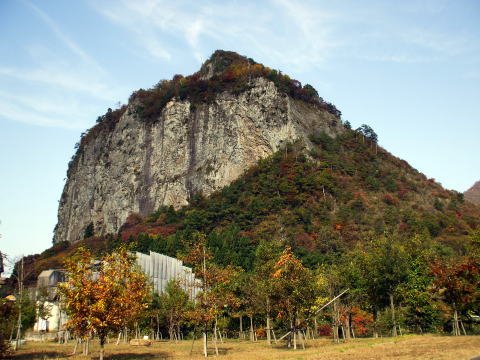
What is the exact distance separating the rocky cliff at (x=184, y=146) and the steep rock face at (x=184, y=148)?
31 centimetres

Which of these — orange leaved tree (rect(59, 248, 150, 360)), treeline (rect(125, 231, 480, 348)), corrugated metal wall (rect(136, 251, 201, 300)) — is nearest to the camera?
orange leaved tree (rect(59, 248, 150, 360))

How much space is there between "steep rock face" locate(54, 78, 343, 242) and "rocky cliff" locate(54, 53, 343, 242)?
311 millimetres

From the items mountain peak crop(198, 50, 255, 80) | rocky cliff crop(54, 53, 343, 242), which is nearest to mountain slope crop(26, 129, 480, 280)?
rocky cliff crop(54, 53, 343, 242)

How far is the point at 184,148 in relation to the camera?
146875 millimetres

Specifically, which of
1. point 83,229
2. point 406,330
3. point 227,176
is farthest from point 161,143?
point 406,330

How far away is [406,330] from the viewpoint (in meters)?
53.4

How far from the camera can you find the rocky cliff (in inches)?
5433

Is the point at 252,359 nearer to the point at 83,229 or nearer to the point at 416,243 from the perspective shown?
the point at 416,243

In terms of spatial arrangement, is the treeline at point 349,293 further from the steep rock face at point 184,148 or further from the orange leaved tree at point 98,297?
the steep rock face at point 184,148

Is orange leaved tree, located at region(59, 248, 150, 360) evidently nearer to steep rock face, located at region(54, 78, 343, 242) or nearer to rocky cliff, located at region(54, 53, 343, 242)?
rocky cliff, located at region(54, 53, 343, 242)

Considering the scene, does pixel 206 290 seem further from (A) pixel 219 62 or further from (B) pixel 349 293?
(A) pixel 219 62

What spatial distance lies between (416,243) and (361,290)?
7.63 metres

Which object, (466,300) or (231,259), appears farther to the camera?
(231,259)

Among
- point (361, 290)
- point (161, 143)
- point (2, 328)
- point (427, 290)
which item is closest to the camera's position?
point (2, 328)
